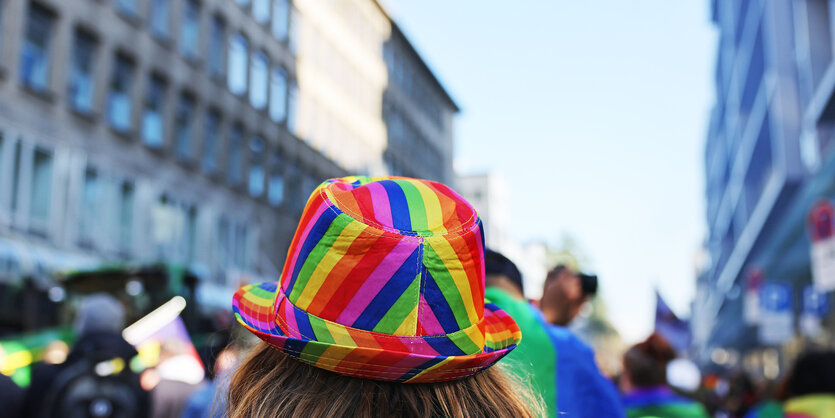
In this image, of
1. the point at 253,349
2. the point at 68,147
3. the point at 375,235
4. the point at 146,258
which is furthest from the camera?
the point at 146,258

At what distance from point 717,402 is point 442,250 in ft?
60.2

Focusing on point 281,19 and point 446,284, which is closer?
point 446,284

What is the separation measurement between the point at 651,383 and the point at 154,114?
87.8 feet

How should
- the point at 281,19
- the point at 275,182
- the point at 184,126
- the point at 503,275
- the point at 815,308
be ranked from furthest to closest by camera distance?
the point at 281,19
the point at 275,182
the point at 184,126
the point at 815,308
the point at 503,275

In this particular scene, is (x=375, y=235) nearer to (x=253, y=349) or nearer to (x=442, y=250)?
(x=442, y=250)

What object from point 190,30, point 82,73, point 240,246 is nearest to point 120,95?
point 82,73

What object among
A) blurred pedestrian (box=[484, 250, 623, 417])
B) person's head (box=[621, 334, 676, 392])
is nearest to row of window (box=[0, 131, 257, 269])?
person's head (box=[621, 334, 676, 392])

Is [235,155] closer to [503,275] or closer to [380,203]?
[503,275]

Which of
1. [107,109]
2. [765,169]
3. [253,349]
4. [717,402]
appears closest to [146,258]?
[107,109]

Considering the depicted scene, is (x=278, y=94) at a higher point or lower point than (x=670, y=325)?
higher

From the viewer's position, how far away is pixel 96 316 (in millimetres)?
6137

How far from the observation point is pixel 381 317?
1546mm

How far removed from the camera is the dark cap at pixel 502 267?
134 inches

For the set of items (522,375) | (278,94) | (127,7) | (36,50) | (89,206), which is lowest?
(522,375)
